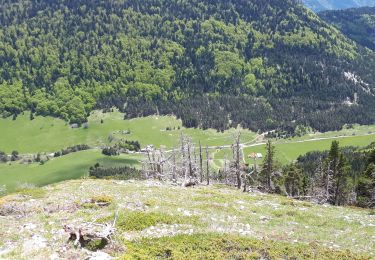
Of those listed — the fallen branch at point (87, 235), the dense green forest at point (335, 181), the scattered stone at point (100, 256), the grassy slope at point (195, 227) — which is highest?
the fallen branch at point (87, 235)

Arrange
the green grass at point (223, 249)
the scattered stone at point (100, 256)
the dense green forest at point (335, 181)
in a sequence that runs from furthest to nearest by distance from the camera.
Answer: the dense green forest at point (335, 181) → the green grass at point (223, 249) → the scattered stone at point (100, 256)

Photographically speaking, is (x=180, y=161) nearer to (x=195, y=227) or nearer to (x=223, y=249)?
(x=195, y=227)

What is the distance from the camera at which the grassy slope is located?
118 ft

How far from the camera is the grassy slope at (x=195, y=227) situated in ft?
118

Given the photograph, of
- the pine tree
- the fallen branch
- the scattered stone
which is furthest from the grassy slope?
the pine tree

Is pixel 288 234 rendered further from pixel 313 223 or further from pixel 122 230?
pixel 122 230

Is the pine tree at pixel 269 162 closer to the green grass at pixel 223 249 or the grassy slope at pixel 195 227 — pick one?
the grassy slope at pixel 195 227

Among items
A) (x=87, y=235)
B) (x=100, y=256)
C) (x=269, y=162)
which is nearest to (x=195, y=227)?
(x=87, y=235)

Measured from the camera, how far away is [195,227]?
139 feet

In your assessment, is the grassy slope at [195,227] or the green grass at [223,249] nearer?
the green grass at [223,249]

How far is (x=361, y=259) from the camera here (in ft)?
115

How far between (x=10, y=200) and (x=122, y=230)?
20840mm

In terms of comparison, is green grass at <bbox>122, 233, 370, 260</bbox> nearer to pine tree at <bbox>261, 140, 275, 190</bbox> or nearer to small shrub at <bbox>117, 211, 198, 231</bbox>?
small shrub at <bbox>117, 211, 198, 231</bbox>

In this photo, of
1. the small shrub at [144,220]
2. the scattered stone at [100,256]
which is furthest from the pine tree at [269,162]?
the scattered stone at [100,256]
